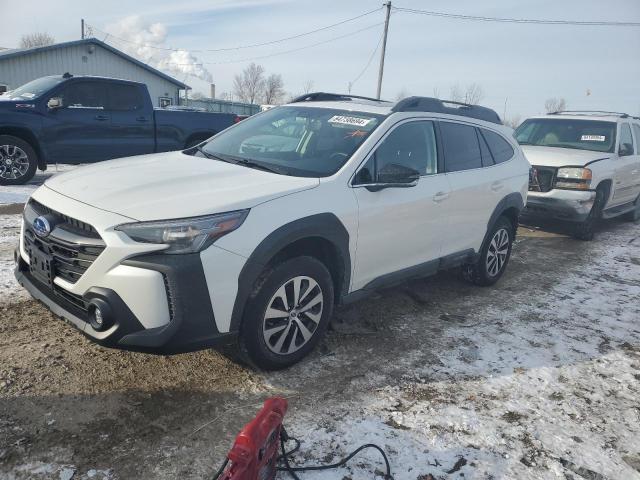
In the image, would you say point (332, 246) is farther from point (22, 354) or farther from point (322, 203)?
point (22, 354)

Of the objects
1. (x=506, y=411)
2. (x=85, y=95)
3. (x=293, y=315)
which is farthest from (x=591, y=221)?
(x=85, y=95)

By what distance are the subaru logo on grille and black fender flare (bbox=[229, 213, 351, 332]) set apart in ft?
3.75

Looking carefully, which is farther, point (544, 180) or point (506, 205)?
point (544, 180)

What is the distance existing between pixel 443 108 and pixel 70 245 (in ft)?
10.7

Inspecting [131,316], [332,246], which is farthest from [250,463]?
[332,246]

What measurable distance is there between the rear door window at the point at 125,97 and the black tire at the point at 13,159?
164cm

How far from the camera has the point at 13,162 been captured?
8.53m

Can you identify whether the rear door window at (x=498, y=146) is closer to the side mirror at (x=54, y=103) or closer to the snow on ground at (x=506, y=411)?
the snow on ground at (x=506, y=411)

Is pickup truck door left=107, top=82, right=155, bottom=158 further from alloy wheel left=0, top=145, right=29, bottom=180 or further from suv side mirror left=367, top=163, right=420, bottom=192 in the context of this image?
suv side mirror left=367, top=163, right=420, bottom=192

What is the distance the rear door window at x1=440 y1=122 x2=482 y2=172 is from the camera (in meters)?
4.43

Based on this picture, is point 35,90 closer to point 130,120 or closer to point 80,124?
point 80,124

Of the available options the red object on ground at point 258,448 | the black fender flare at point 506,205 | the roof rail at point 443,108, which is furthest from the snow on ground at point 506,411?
the roof rail at point 443,108

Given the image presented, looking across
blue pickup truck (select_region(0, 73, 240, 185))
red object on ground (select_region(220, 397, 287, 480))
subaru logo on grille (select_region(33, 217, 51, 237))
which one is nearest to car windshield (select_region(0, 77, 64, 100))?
blue pickup truck (select_region(0, 73, 240, 185))

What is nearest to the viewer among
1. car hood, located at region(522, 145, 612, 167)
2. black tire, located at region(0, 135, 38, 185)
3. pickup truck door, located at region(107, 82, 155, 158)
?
car hood, located at region(522, 145, 612, 167)
